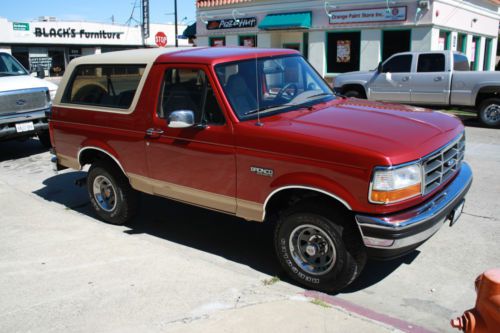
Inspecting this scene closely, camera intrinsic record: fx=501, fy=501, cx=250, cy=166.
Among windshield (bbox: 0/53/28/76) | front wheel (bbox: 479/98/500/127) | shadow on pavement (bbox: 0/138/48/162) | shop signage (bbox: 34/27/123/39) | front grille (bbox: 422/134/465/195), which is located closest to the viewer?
front grille (bbox: 422/134/465/195)

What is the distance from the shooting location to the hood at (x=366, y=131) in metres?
3.74

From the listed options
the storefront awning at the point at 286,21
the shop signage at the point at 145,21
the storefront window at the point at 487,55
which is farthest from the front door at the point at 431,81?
the shop signage at the point at 145,21

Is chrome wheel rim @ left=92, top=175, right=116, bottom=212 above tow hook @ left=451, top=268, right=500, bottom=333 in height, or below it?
below

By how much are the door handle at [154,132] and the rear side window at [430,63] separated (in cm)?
1011

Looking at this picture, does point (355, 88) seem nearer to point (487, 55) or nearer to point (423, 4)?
point (423, 4)

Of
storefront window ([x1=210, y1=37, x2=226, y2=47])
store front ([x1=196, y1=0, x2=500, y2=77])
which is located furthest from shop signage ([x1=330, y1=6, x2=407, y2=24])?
storefront window ([x1=210, y1=37, x2=226, y2=47])

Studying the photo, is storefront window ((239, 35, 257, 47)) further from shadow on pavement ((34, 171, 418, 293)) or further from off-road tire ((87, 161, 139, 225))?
off-road tire ((87, 161, 139, 225))

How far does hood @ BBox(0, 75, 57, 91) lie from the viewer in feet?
31.2

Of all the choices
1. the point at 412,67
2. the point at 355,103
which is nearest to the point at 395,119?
the point at 355,103

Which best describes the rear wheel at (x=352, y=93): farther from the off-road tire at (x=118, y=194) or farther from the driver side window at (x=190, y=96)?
the driver side window at (x=190, y=96)

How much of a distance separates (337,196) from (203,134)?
1.47 meters

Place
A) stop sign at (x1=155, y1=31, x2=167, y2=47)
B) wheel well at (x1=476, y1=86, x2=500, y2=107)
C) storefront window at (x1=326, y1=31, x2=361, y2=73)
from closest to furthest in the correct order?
1. wheel well at (x1=476, y1=86, x2=500, y2=107)
2. storefront window at (x1=326, y1=31, x2=361, y2=73)
3. stop sign at (x1=155, y1=31, x2=167, y2=47)

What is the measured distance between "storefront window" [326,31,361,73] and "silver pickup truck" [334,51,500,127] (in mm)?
5777

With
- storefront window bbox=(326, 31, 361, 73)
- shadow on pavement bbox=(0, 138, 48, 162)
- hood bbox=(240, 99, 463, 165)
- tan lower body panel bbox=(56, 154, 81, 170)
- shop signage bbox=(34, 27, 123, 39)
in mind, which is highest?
shop signage bbox=(34, 27, 123, 39)
